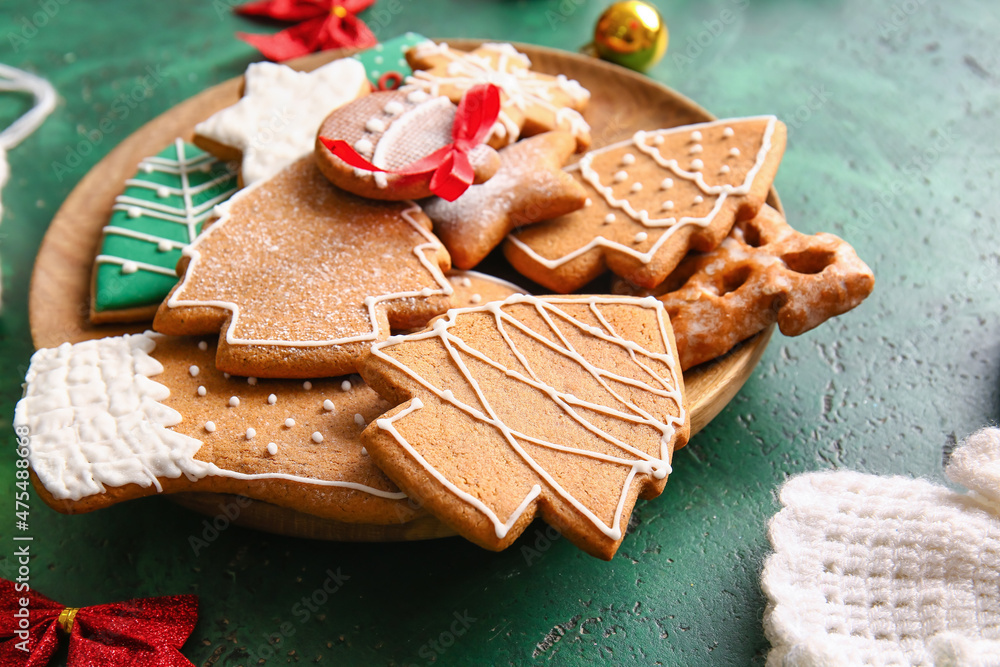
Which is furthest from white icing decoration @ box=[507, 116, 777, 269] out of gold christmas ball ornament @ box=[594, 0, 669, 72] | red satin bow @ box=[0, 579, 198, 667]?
red satin bow @ box=[0, 579, 198, 667]

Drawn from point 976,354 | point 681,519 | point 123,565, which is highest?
point 976,354

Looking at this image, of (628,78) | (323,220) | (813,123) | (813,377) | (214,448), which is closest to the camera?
(214,448)

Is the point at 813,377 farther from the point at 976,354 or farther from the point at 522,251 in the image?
the point at 522,251

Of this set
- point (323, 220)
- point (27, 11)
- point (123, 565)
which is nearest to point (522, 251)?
point (323, 220)

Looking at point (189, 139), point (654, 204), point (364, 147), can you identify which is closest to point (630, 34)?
point (654, 204)

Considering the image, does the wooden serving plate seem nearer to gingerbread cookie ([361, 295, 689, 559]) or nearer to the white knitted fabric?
gingerbread cookie ([361, 295, 689, 559])

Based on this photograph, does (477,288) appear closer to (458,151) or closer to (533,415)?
(458,151)
